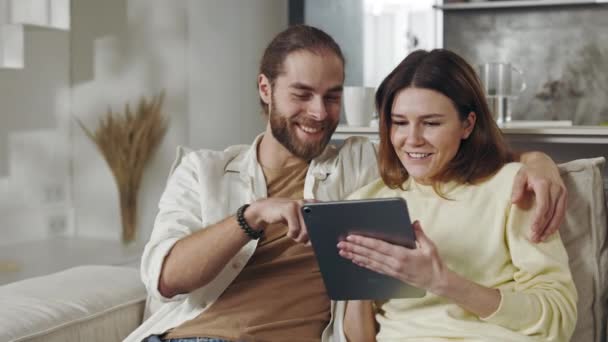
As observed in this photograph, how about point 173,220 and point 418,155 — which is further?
point 173,220

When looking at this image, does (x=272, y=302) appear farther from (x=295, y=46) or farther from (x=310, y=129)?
(x=295, y=46)

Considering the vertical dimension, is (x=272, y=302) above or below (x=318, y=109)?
below

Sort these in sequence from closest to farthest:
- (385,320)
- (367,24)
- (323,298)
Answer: (385,320), (323,298), (367,24)

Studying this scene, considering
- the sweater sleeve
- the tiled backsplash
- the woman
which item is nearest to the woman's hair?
the woman

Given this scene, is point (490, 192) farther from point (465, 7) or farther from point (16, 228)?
point (16, 228)

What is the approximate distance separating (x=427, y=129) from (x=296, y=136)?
1.33 ft

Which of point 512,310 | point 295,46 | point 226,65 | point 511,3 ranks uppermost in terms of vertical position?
point 511,3

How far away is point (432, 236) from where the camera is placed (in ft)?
5.11

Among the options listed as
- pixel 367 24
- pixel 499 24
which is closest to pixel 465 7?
pixel 499 24

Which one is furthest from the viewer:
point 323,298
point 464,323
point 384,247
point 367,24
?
point 367,24

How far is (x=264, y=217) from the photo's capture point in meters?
1.60

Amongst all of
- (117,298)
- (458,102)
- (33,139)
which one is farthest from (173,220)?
(33,139)

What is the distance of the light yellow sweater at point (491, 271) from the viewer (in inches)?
55.6

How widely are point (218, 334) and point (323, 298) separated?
243mm
